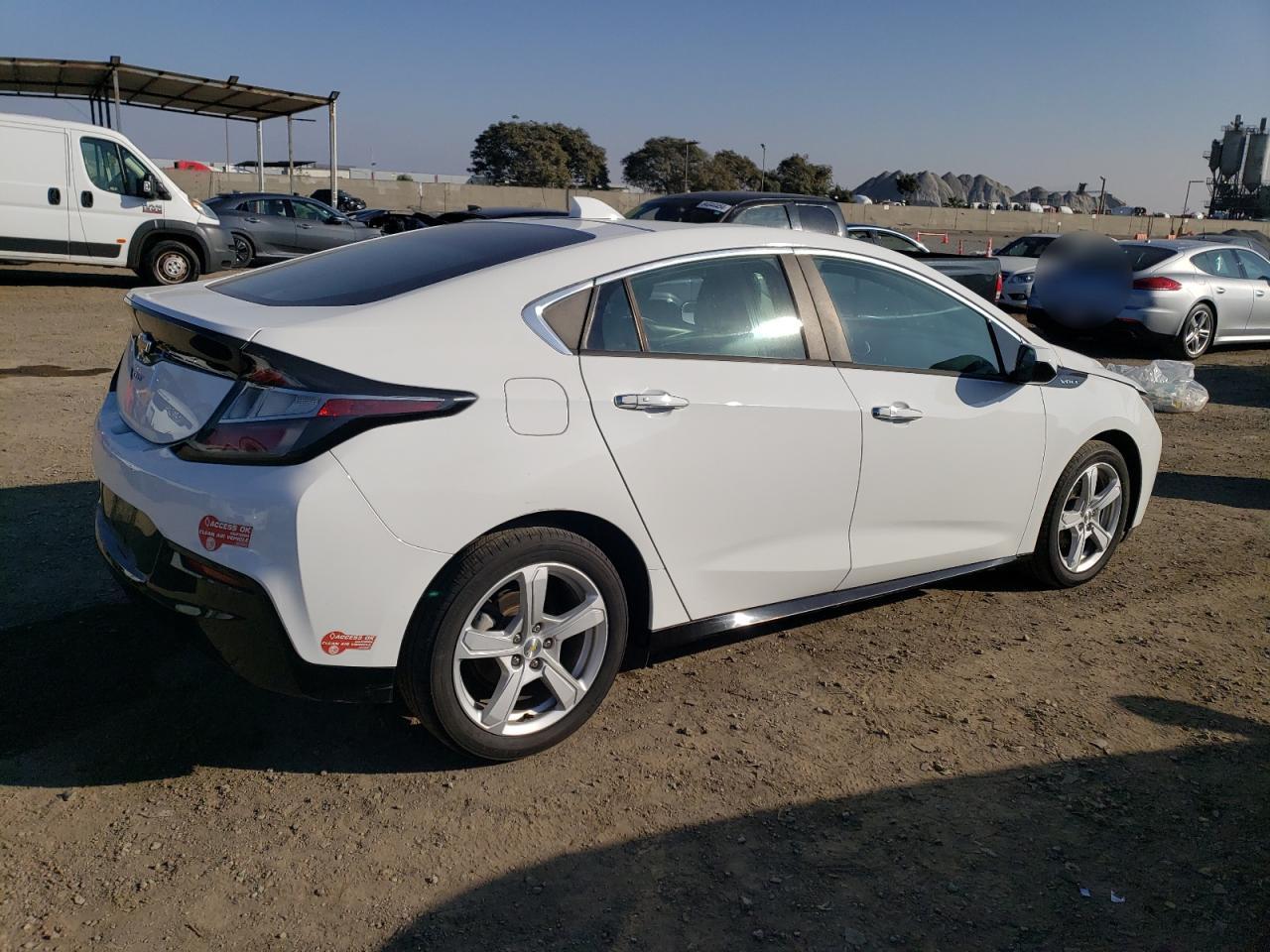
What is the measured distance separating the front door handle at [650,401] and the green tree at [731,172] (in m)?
91.9

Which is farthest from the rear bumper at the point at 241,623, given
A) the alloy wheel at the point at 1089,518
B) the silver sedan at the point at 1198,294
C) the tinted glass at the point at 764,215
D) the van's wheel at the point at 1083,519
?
the silver sedan at the point at 1198,294

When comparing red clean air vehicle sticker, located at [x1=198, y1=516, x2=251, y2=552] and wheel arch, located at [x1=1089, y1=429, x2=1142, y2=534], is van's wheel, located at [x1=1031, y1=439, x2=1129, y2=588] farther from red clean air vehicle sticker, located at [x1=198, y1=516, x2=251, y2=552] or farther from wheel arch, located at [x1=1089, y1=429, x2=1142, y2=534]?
red clean air vehicle sticker, located at [x1=198, y1=516, x2=251, y2=552]

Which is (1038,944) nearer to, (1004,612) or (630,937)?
(630,937)

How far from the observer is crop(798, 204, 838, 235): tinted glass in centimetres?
1056

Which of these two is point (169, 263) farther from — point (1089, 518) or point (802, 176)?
point (802, 176)

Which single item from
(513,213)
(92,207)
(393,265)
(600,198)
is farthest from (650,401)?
(600,198)

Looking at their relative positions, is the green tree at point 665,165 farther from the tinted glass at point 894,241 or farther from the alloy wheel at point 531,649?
the alloy wheel at point 531,649

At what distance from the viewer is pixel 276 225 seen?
19.2m

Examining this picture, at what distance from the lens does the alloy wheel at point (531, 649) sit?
3.11 metres

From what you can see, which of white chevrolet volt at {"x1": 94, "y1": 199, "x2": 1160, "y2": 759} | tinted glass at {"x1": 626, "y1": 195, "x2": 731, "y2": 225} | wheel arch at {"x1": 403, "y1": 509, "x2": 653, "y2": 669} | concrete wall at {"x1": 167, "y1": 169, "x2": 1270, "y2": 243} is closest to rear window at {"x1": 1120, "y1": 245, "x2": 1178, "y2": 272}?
tinted glass at {"x1": 626, "y1": 195, "x2": 731, "y2": 225}

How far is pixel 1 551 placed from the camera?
4664 mm

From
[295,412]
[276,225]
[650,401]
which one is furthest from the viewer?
[276,225]

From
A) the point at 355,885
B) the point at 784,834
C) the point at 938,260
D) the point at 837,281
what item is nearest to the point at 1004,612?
the point at 837,281

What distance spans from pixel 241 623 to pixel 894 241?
43.9 ft
